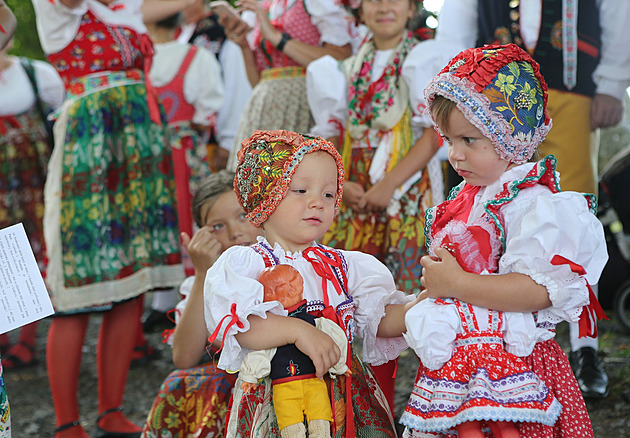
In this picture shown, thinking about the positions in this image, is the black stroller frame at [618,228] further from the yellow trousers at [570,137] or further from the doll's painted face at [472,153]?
the doll's painted face at [472,153]

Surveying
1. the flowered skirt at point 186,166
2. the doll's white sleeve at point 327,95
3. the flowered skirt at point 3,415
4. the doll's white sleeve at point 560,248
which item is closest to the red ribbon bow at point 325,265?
the doll's white sleeve at point 560,248

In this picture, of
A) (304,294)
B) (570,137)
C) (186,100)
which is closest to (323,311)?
(304,294)

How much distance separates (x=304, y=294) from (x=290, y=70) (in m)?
1.99

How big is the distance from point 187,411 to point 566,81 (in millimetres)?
2072

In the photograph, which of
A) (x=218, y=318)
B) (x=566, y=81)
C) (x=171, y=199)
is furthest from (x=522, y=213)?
(x=171, y=199)

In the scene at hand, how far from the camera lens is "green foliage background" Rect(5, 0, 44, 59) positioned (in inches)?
357

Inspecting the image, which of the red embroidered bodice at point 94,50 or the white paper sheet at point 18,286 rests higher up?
the red embroidered bodice at point 94,50

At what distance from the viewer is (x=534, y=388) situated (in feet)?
5.43

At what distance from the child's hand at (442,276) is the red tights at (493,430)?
306mm

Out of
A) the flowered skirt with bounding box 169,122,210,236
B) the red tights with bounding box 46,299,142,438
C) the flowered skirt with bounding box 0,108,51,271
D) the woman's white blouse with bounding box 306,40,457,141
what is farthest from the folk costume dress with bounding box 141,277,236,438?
the flowered skirt with bounding box 0,108,51,271

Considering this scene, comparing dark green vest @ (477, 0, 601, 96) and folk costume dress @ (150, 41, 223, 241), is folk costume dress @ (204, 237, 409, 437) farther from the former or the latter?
folk costume dress @ (150, 41, 223, 241)

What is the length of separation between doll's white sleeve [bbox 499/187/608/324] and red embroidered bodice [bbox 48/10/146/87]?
208cm

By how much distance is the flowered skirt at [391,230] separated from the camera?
289cm

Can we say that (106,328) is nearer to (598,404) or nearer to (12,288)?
(12,288)
